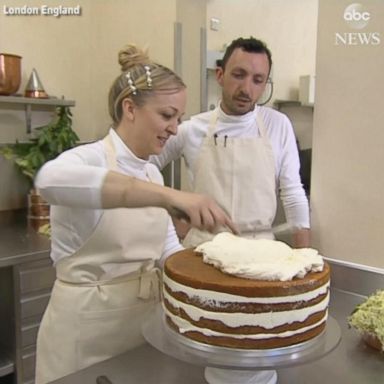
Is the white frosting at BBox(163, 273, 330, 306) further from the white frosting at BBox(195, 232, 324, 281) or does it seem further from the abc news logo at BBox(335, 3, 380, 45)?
the abc news logo at BBox(335, 3, 380, 45)

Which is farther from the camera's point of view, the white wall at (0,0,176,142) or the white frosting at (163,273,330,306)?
the white wall at (0,0,176,142)

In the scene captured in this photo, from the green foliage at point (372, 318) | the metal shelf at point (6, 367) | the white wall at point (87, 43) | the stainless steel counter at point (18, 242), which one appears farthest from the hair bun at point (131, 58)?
the metal shelf at point (6, 367)

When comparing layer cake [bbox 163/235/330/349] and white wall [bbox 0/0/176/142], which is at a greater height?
white wall [bbox 0/0/176/142]

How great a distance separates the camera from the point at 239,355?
0.73 meters

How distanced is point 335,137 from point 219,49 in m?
0.81

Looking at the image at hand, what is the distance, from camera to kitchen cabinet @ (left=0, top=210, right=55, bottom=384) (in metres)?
1.76

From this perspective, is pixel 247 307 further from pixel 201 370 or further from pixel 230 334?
pixel 201 370

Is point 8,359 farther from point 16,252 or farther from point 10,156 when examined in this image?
point 10,156

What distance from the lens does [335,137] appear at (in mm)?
1300

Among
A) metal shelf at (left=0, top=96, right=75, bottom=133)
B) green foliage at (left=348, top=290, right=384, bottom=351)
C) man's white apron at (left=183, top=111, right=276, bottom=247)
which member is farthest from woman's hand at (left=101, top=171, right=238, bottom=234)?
metal shelf at (left=0, top=96, right=75, bottom=133)

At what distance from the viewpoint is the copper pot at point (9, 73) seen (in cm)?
211

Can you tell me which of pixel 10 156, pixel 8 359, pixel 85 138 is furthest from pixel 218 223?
pixel 85 138

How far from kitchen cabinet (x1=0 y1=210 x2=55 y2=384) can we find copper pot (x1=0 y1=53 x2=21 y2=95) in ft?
2.40

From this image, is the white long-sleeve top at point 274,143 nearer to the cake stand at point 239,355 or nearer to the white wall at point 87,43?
the cake stand at point 239,355
